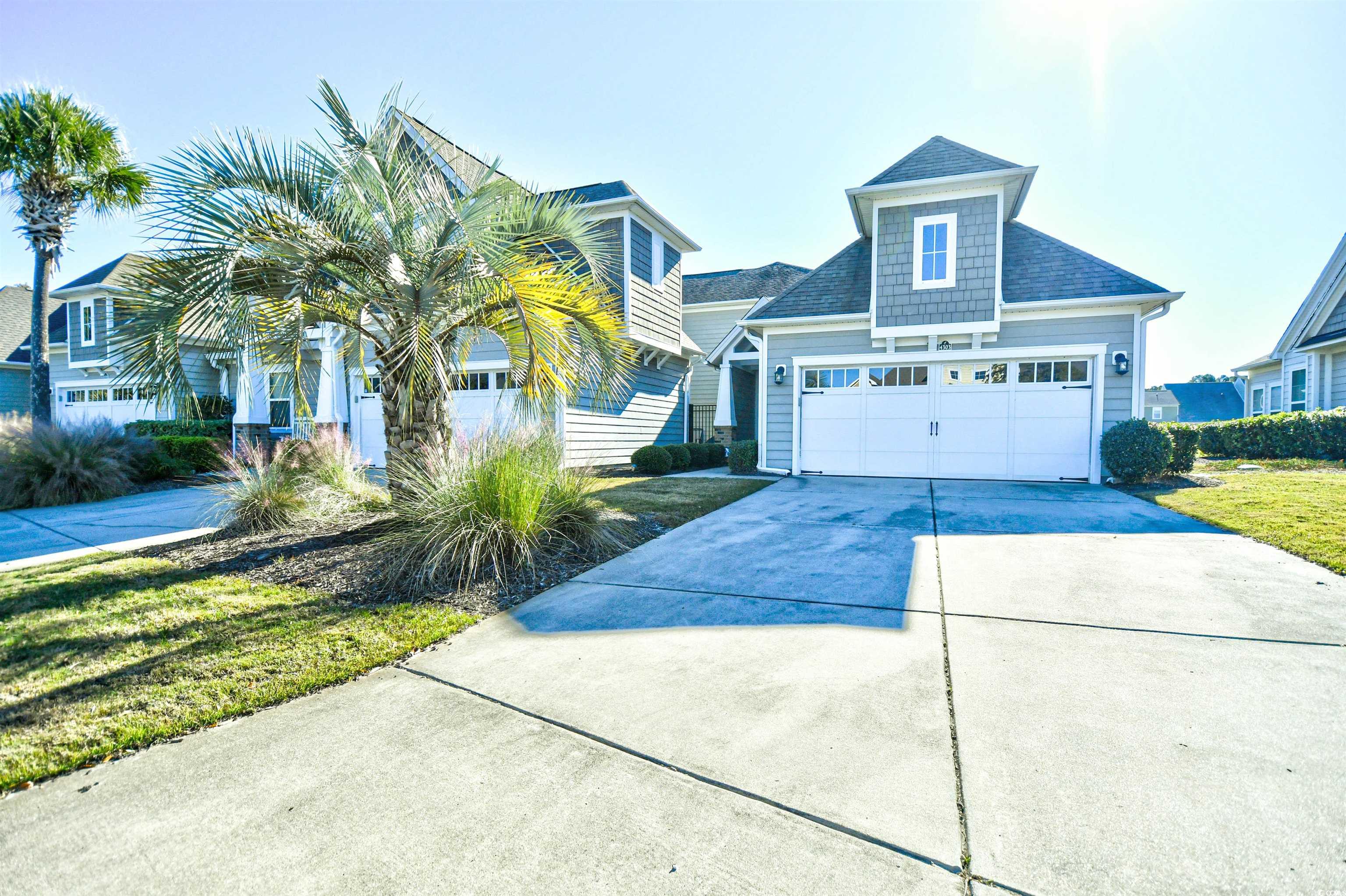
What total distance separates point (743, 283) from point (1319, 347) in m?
14.2

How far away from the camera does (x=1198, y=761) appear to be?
6.70 feet

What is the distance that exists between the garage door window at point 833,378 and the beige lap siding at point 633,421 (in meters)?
3.62

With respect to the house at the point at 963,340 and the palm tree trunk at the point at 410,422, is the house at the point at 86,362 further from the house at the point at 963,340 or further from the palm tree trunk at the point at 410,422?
the house at the point at 963,340

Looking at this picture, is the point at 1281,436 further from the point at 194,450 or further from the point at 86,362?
the point at 86,362

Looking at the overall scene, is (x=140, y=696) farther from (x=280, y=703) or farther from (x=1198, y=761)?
(x=1198, y=761)

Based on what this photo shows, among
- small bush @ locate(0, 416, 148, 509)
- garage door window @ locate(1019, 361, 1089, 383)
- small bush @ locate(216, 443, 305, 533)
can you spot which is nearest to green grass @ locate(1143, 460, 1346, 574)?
garage door window @ locate(1019, 361, 1089, 383)

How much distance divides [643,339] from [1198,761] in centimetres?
1144

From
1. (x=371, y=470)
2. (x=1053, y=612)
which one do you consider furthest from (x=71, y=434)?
(x=1053, y=612)

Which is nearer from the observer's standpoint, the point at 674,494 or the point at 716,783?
the point at 716,783

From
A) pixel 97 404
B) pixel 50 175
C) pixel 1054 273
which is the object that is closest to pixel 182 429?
pixel 50 175

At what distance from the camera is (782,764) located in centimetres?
209

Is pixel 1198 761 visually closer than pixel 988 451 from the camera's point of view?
Yes

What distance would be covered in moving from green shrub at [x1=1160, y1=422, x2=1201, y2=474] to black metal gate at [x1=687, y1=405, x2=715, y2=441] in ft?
34.6

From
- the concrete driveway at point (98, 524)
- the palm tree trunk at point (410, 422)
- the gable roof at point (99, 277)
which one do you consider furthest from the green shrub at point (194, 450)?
the palm tree trunk at point (410, 422)
